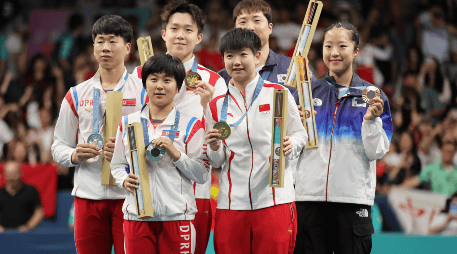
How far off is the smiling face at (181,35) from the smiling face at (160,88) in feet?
2.07

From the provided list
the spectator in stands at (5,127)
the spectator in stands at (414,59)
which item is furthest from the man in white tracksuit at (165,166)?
the spectator in stands at (414,59)

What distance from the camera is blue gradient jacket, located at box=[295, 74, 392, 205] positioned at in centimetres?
416

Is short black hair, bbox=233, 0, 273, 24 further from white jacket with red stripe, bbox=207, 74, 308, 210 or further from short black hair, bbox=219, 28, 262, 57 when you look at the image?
white jacket with red stripe, bbox=207, 74, 308, 210

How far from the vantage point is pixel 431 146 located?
9078 millimetres

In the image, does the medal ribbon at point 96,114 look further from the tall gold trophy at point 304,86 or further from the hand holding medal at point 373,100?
the hand holding medal at point 373,100

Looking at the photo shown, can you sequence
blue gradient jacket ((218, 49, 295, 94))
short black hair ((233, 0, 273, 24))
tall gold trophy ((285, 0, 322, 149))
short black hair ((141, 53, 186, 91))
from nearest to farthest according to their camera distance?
→ short black hair ((141, 53, 186, 91)) → tall gold trophy ((285, 0, 322, 149)) → blue gradient jacket ((218, 49, 295, 94)) → short black hair ((233, 0, 273, 24))

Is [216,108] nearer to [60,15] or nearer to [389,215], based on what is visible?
[389,215]

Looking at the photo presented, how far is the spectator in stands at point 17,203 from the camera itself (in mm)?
7766

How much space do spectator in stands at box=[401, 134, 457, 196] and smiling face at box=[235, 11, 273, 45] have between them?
4457mm

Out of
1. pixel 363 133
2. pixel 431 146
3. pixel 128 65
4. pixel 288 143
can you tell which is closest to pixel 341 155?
pixel 363 133

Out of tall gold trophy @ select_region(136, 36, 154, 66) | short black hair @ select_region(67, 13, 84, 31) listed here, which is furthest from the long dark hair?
short black hair @ select_region(67, 13, 84, 31)

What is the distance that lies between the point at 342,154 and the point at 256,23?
1.40 meters

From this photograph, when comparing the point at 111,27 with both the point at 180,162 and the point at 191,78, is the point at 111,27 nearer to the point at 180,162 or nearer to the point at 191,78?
the point at 191,78

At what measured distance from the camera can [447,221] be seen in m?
7.20
